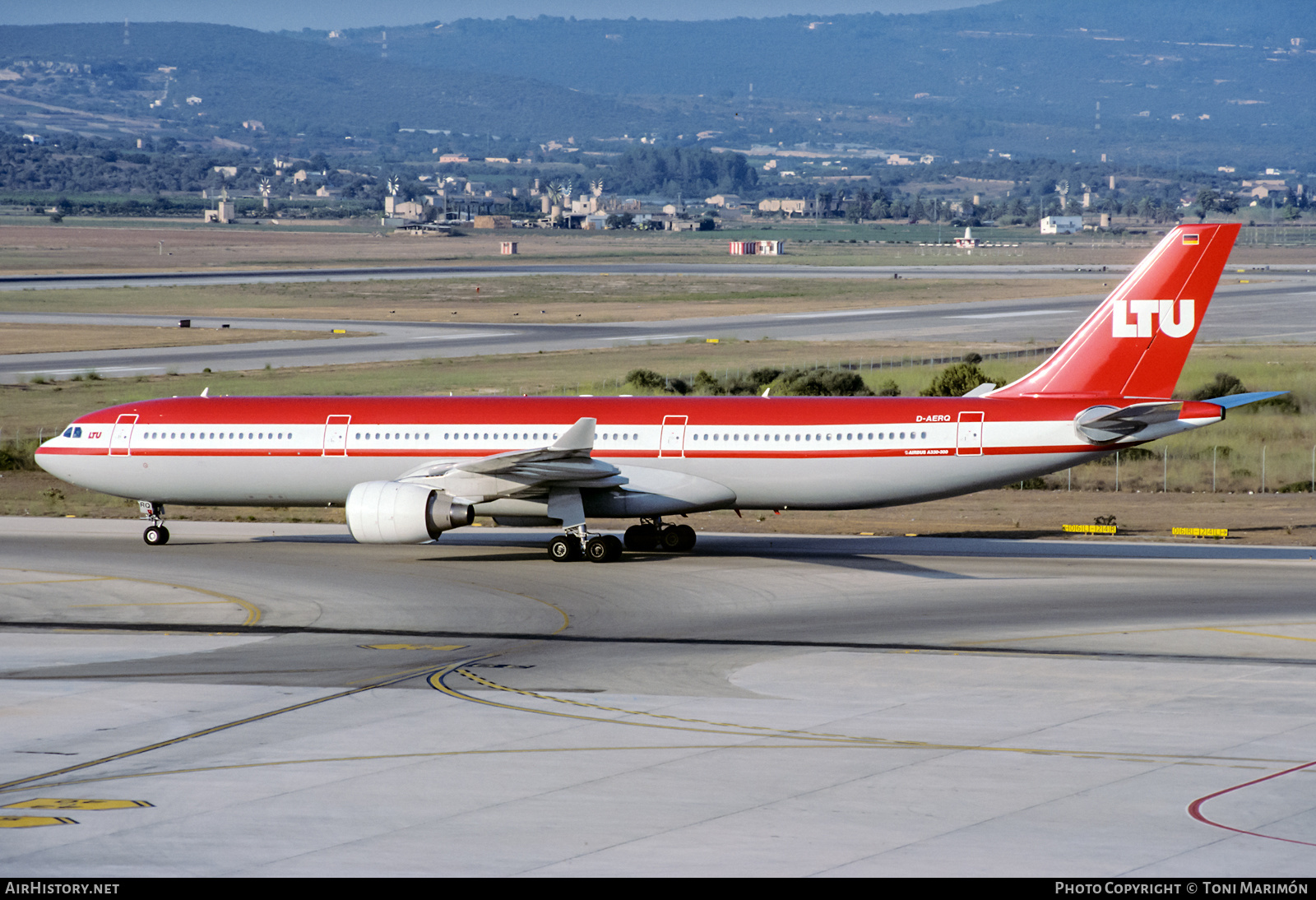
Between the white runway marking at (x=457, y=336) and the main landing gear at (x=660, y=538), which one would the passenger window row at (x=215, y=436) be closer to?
the main landing gear at (x=660, y=538)

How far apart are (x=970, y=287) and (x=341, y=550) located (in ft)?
414

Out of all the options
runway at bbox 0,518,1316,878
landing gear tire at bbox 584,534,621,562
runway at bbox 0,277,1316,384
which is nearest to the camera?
runway at bbox 0,518,1316,878

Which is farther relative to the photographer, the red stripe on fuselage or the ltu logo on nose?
the red stripe on fuselage

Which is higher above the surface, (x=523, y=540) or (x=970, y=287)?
(x=970, y=287)

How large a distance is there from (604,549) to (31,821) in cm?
2346

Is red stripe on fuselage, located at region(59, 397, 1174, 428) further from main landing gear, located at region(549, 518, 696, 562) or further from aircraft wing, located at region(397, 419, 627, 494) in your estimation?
main landing gear, located at region(549, 518, 696, 562)

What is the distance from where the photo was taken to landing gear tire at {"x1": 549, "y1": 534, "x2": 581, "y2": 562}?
4019 centimetres

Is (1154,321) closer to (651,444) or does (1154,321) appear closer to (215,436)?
(651,444)

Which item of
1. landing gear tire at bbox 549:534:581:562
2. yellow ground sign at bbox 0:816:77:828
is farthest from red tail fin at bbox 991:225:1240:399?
yellow ground sign at bbox 0:816:77:828

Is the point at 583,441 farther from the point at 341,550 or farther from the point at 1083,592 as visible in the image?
the point at 1083,592

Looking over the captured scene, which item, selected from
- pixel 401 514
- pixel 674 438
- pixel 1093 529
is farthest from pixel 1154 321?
pixel 401 514

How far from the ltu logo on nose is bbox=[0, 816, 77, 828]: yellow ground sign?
29.0 meters
